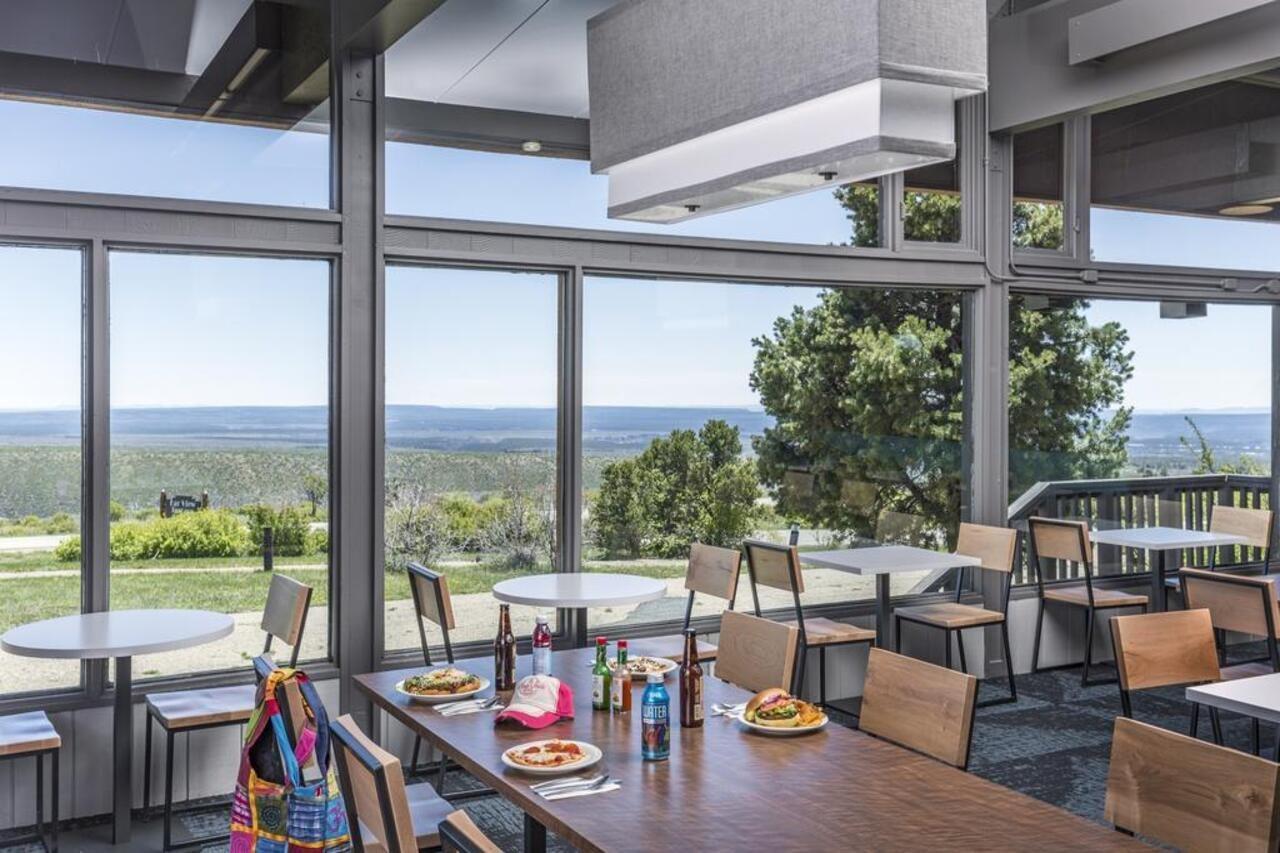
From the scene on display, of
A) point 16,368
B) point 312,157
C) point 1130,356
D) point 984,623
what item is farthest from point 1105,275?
point 16,368

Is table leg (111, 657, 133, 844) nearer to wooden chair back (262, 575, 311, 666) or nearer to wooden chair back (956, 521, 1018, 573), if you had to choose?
wooden chair back (262, 575, 311, 666)

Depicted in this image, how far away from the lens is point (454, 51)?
5.04 metres

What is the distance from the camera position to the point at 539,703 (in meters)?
2.86

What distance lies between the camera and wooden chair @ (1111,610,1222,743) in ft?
11.4

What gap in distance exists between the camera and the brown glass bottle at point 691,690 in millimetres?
2840

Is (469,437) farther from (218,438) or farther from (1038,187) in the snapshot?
(1038,187)

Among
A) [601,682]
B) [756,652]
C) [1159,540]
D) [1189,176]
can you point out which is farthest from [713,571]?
[1189,176]

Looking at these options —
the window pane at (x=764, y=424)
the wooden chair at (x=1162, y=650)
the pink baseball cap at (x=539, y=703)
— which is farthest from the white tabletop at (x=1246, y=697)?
the window pane at (x=764, y=424)

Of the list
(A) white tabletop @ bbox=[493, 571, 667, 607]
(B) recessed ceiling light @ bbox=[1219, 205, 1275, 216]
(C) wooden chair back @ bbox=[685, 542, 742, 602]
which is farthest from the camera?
(B) recessed ceiling light @ bbox=[1219, 205, 1275, 216]

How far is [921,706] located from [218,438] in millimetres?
3053

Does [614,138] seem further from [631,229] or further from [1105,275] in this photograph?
[1105,275]

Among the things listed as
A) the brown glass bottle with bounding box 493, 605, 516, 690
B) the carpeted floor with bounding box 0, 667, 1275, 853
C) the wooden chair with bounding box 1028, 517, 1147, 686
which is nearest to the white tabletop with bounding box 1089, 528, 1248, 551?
the wooden chair with bounding box 1028, 517, 1147, 686

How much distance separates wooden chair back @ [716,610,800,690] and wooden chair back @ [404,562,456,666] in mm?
1118

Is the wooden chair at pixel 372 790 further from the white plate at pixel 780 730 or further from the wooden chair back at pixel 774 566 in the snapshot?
the wooden chair back at pixel 774 566
